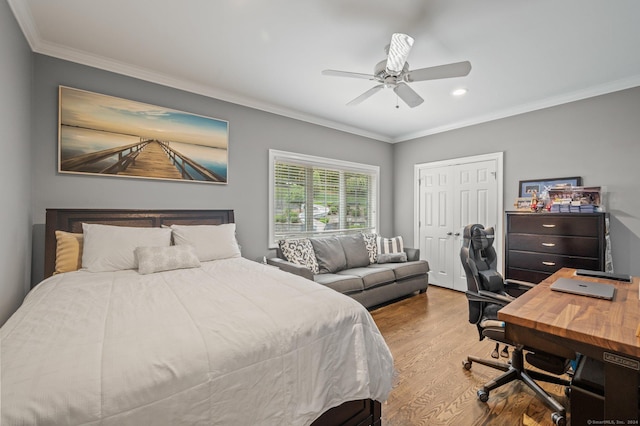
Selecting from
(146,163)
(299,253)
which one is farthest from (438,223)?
(146,163)

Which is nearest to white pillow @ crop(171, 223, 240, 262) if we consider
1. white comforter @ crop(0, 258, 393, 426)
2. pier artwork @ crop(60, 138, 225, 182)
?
pier artwork @ crop(60, 138, 225, 182)

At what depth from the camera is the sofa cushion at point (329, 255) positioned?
3.69m

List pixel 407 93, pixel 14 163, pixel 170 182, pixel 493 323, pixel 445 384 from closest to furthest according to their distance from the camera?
pixel 493 323, pixel 14 163, pixel 445 384, pixel 407 93, pixel 170 182

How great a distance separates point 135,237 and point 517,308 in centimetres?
282

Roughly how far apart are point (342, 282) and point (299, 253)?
69cm

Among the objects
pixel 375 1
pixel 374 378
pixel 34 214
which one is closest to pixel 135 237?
pixel 34 214

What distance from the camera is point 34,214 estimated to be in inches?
93.8

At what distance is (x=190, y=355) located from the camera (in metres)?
0.99

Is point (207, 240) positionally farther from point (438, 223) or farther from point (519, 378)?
point (438, 223)

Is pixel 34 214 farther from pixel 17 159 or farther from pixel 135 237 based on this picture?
pixel 135 237

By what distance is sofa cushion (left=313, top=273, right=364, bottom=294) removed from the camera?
3168 mm

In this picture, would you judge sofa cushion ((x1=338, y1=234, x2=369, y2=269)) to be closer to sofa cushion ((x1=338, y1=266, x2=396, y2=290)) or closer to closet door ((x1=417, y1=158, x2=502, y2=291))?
sofa cushion ((x1=338, y1=266, x2=396, y2=290))

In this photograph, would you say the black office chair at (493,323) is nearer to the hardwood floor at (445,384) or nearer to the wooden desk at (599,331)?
the hardwood floor at (445,384)

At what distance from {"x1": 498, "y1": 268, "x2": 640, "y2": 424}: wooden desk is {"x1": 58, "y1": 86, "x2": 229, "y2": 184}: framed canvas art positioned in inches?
122
